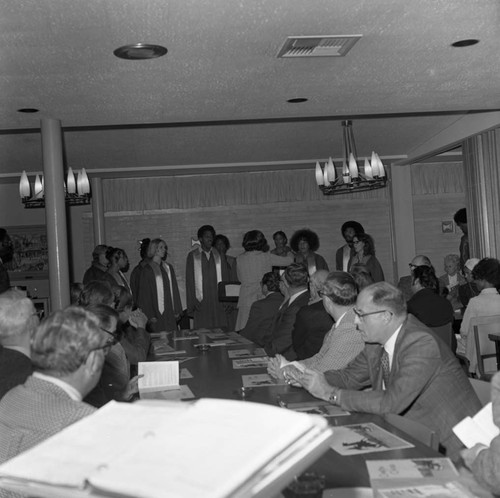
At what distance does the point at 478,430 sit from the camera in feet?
7.20

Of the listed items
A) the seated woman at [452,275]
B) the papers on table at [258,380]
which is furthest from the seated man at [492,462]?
the seated woman at [452,275]

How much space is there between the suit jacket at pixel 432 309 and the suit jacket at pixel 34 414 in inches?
160

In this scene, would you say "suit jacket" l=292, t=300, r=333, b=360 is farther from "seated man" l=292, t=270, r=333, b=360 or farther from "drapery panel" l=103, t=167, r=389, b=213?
"drapery panel" l=103, t=167, r=389, b=213

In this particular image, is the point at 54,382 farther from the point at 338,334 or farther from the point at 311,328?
the point at 311,328

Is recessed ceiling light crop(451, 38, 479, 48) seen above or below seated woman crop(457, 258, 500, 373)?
above

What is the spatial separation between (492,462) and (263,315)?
445cm

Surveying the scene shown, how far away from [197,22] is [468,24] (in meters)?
1.63

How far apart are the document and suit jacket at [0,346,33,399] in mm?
736

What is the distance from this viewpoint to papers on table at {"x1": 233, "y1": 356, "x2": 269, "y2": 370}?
4.41 metres

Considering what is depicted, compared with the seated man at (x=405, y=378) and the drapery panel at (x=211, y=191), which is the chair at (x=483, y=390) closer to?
the seated man at (x=405, y=378)

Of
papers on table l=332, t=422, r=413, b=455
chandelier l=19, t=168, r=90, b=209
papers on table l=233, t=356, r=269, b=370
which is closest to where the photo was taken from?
papers on table l=332, t=422, r=413, b=455

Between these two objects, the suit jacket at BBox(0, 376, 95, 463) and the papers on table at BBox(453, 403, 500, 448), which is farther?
the papers on table at BBox(453, 403, 500, 448)

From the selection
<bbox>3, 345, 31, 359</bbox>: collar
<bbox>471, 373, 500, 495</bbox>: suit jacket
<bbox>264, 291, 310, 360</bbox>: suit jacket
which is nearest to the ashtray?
A: <bbox>264, 291, 310, 360</bbox>: suit jacket

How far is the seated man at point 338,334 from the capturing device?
13.1 feet
